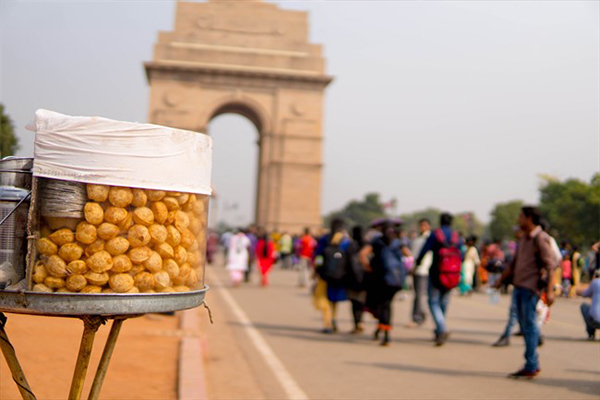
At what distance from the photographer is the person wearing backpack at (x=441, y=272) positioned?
33.6ft

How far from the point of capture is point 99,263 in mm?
3361

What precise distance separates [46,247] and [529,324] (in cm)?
548

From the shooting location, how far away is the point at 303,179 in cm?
4275

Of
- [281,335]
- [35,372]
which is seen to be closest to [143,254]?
[35,372]

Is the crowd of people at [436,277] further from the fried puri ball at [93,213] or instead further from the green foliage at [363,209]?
the green foliage at [363,209]

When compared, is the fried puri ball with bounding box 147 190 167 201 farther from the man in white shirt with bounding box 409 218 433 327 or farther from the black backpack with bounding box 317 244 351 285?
the man in white shirt with bounding box 409 218 433 327

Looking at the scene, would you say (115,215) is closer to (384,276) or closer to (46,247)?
(46,247)

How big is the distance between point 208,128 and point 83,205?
4095 cm

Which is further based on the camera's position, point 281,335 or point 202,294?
point 281,335

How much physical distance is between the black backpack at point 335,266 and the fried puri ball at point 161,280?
7854 millimetres

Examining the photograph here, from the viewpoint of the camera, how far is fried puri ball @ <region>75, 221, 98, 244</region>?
3.38m

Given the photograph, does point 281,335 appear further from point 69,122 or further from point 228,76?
point 228,76

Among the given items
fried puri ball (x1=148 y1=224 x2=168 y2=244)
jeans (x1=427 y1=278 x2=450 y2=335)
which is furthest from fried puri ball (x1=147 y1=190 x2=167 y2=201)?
jeans (x1=427 y1=278 x2=450 y2=335)

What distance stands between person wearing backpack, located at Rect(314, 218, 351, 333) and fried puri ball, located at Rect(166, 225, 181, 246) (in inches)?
307
